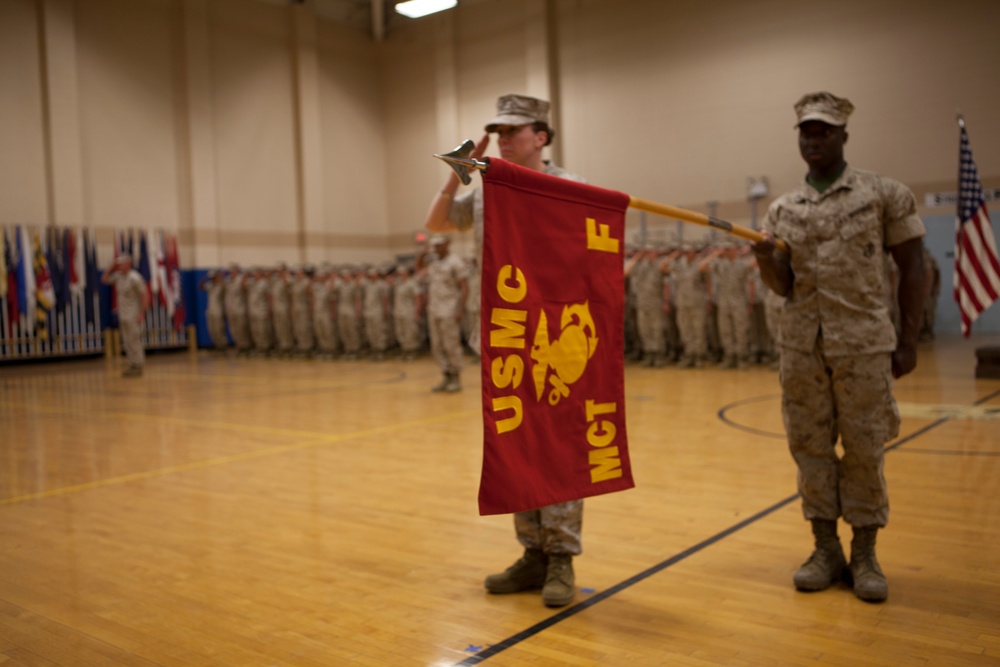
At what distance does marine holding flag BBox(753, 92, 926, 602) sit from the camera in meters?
3.15

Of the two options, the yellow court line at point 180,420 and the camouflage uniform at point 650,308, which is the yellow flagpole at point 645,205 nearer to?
the yellow court line at point 180,420

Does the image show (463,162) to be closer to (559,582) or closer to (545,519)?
(545,519)

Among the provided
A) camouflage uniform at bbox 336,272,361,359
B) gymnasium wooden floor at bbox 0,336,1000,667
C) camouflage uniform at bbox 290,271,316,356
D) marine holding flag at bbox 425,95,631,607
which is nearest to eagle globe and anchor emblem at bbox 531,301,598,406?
marine holding flag at bbox 425,95,631,607

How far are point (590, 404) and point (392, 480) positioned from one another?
2.77m

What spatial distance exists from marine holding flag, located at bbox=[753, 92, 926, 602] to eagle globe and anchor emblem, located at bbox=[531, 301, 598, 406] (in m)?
0.72

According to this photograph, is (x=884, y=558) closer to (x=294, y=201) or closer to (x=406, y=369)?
(x=406, y=369)

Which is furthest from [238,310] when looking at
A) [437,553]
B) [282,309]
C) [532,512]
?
[532,512]

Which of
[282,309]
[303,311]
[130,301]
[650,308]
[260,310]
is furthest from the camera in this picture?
[260,310]

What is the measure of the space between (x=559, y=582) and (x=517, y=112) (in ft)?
5.80

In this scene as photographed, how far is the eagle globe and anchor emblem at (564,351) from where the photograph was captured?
2785 millimetres

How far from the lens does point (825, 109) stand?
3189 mm

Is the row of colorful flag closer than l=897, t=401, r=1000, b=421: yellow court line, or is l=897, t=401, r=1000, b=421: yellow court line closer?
l=897, t=401, r=1000, b=421: yellow court line

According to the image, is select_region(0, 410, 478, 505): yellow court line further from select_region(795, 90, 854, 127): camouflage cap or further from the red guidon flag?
select_region(795, 90, 854, 127): camouflage cap

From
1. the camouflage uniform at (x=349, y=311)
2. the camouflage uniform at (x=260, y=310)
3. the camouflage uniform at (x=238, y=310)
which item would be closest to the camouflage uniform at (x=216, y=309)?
the camouflage uniform at (x=238, y=310)
